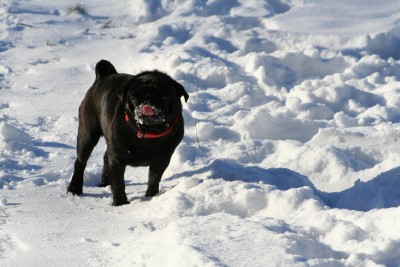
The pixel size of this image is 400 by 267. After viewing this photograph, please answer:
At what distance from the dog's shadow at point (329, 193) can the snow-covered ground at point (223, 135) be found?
0.05ft

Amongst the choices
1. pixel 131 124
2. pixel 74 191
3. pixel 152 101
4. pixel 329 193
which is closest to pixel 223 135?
pixel 329 193

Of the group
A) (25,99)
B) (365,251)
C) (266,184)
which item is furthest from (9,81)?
(365,251)

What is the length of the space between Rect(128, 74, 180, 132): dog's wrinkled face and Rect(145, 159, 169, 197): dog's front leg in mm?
481

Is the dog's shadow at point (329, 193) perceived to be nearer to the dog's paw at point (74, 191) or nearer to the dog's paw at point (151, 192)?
the dog's paw at point (151, 192)

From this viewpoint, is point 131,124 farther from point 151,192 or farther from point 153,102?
point 151,192

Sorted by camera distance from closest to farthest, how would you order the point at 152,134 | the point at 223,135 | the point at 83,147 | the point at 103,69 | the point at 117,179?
the point at 152,134, the point at 117,179, the point at 83,147, the point at 103,69, the point at 223,135

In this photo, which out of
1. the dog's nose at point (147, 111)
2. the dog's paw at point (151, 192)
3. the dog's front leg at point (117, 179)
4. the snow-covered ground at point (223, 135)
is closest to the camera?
the snow-covered ground at point (223, 135)

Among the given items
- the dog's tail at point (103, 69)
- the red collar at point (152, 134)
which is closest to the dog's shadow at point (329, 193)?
the red collar at point (152, 134)

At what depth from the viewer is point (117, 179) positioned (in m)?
5.02

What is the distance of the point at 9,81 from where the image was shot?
26.3 feet

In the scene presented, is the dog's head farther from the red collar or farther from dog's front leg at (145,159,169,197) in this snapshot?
dog's front leg at (145,159,169,197)

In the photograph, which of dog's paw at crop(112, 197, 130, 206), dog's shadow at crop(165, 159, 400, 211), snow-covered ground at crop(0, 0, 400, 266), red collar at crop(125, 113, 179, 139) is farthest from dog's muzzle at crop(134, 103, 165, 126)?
dog's shadow at crop(165, 159, 400, 211)

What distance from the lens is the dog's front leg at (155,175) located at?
5.08 m

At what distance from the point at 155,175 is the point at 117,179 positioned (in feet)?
0.98
